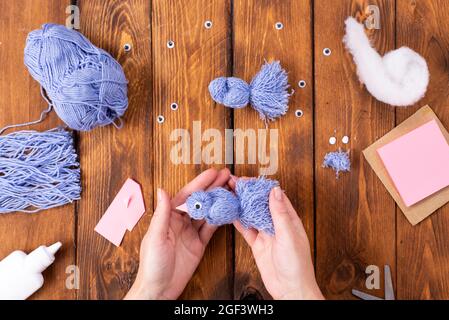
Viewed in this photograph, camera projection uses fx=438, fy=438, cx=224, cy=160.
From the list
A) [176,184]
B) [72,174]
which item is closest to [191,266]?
[176,184]

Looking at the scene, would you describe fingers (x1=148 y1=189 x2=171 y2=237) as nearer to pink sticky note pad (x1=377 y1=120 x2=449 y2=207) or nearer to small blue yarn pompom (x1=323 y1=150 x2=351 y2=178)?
small blue yarn pompom (x1=323 y1=150 x2=351 y2=178)

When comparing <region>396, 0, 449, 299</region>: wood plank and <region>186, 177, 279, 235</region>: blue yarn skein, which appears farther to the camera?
<region>396, 0, 449, 299</region>: wood plank

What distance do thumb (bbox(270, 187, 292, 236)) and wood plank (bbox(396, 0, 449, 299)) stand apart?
275mm

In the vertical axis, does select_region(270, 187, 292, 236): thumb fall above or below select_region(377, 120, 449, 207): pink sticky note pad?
below

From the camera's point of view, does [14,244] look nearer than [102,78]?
No

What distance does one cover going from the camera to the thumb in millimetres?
743

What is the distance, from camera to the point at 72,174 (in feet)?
2.87

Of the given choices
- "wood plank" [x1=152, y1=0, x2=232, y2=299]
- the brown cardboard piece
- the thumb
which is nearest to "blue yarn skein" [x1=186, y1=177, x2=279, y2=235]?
the thumb

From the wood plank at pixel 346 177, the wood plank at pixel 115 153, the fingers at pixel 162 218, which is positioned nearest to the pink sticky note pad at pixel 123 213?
the wood plank at pixel 115 153

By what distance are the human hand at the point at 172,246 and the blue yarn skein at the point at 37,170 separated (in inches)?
8.4

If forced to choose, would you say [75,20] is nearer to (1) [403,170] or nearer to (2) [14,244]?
(2) [14,244]

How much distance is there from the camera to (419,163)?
87 cm

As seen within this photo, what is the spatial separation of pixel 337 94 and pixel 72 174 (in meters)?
0.56
